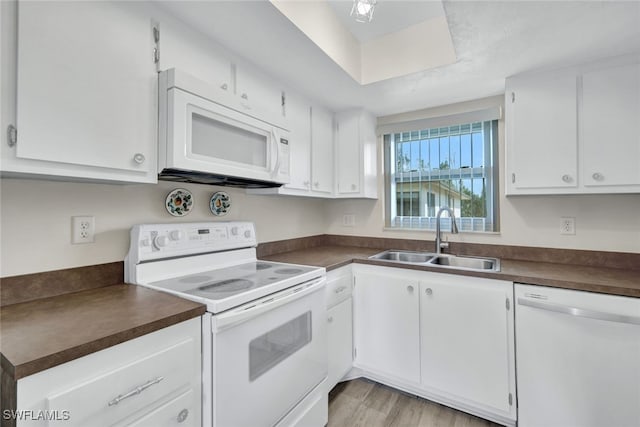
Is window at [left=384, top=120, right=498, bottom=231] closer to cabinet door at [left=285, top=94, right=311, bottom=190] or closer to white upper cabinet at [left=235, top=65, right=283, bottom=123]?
cabinet door at [left=285, top=94, right=311, bottom=190]

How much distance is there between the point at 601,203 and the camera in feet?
6.02

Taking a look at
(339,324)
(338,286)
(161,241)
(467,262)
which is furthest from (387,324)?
(161,241)

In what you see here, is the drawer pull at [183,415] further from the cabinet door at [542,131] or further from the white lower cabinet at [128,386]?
the cabinet door at [542,131]

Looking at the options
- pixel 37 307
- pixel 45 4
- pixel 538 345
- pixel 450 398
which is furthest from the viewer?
pixel 450 398

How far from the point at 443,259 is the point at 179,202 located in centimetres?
Result: 196

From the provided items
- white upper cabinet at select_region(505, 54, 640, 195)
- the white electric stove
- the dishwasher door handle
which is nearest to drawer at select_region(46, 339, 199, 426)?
the white electric stove

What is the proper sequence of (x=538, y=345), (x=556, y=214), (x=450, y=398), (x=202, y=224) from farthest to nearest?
(x=556, y=214), (x=450, y=398), (x=202, y=224), (x=538, y=345)

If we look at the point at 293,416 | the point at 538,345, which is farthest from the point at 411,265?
the point at 293,416

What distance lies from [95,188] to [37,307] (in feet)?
1.73

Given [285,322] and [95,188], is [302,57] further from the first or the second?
[285,322]

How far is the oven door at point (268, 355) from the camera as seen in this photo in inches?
41.6

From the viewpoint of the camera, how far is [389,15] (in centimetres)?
175

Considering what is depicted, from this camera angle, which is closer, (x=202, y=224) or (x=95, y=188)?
(x=95, y=188)

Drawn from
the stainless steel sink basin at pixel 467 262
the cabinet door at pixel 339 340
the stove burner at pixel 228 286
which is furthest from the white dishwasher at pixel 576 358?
the stove burner at pixel 228 286
